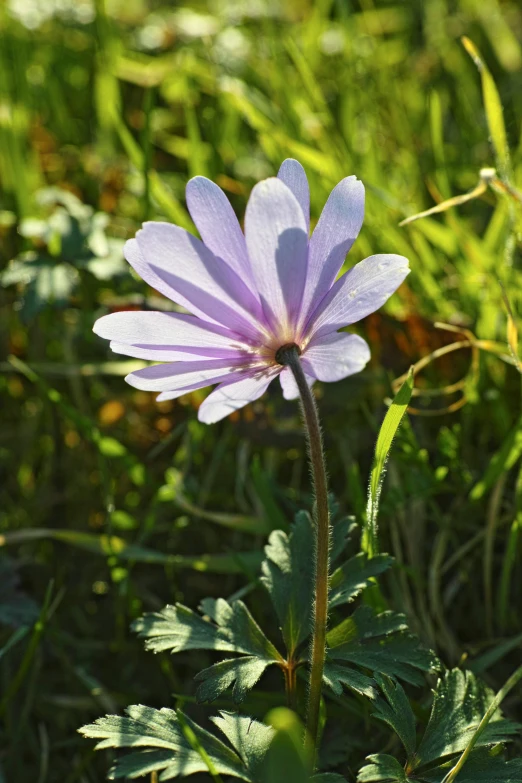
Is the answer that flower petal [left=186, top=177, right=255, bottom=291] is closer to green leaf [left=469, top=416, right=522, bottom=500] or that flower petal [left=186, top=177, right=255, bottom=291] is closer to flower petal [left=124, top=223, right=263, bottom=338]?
flower petal [left=124, top=223, right=263, bottom=338]

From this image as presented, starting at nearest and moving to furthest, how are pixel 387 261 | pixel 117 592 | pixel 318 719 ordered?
pixel 387 261 → pixel 318 719 → pixel 117 592

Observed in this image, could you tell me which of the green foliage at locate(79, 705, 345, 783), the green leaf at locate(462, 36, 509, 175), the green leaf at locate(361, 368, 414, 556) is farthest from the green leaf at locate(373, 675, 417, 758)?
the green leaf at locate(462, 36, 509, 175)

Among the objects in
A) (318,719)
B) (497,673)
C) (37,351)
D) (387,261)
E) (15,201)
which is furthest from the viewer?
(15,201)

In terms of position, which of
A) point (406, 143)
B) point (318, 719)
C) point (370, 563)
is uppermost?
point (406, 143)

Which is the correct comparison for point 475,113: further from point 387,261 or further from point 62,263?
point 387,261

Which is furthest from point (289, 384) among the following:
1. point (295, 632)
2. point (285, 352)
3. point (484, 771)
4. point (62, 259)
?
point (62, 259)

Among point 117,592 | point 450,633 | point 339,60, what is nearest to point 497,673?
point 450,633

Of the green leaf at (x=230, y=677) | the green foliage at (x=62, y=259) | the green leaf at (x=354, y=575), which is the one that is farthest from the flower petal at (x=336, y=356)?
the green foliage at (x=62, y=259)
